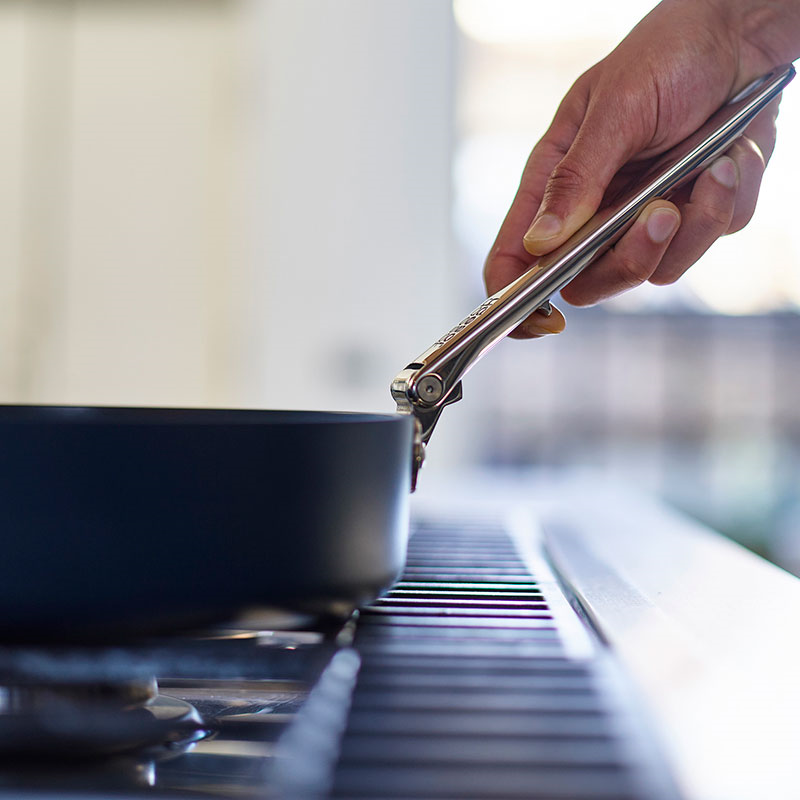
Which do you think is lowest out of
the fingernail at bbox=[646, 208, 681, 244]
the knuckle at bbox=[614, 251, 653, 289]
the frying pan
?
the frying pan

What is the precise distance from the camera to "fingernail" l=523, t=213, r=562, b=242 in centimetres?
54

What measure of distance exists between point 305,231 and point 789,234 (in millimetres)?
2064

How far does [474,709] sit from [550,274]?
0.31 meters

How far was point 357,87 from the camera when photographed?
2660mm

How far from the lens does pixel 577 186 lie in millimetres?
572

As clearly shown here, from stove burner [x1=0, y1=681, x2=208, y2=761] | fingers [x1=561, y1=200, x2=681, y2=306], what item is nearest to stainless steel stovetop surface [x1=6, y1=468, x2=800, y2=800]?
stove burner [x1=0, y1=681, x2=208, y2=761]

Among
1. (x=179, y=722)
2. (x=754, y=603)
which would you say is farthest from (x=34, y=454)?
(x=754, y=603)

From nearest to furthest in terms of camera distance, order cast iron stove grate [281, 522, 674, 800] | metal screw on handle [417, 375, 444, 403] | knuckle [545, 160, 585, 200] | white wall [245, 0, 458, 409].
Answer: cast iron stove grate [281, 522, 674, 800]
metal screw on handle [417, 375, 444, 403]
knuckle [545, 160, 585, 200]
white wall [245, 0, 458, 409]

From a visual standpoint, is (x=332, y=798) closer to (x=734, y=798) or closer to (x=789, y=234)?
(x=734, y=798)

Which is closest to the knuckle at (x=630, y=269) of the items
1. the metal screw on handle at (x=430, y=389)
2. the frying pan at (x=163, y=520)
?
the metal screw on handle at (x=430, y=389)

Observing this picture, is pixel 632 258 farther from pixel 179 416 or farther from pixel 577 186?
pixel 179 416

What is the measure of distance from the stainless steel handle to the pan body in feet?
0.52

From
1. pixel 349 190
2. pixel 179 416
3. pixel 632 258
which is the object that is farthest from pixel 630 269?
pixel 349 190

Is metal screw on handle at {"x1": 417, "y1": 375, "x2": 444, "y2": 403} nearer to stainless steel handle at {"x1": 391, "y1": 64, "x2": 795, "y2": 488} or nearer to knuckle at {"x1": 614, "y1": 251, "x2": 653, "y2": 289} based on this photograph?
stainless steel handle at {"x1": 391, "y1": 64, "x2": 795, "y2": 488}
